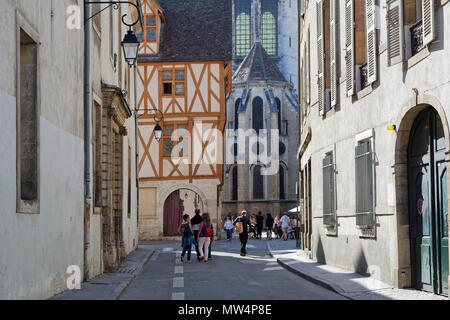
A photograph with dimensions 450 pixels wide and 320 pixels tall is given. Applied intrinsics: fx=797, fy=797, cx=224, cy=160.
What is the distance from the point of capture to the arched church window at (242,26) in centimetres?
8238

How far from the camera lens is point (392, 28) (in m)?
13.5

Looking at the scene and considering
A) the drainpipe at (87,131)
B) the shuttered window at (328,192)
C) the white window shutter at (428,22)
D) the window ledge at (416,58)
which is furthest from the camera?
the shuttered window at (328,192)

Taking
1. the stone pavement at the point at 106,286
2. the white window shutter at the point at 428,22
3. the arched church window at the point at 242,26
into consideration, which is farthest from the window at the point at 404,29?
the arched church window at the point at 242,26

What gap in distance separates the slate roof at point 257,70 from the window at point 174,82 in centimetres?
3137

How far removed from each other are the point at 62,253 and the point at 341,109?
7957 mm

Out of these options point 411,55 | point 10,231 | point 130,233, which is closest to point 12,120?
point 10,231

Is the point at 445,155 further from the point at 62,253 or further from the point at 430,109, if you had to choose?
the point at 62,253

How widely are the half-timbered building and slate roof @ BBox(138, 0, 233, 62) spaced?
0.06 meters

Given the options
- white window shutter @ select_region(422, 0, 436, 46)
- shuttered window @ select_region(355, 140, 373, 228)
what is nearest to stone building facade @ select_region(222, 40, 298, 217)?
shuttered window @ select_region(355, 140, 373, 228)

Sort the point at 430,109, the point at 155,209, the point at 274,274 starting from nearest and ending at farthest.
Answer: the point at 430,109 < the point at 274,274 < the point at 155,209

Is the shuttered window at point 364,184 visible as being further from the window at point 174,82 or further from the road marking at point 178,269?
the window at point 174,82

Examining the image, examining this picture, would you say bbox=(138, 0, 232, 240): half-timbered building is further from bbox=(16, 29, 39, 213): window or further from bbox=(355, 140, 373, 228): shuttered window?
bbox=(16, 29, 39, 213): window

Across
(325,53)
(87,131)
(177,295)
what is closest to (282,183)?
(325,53)

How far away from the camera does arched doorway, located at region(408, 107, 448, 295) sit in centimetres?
1186
